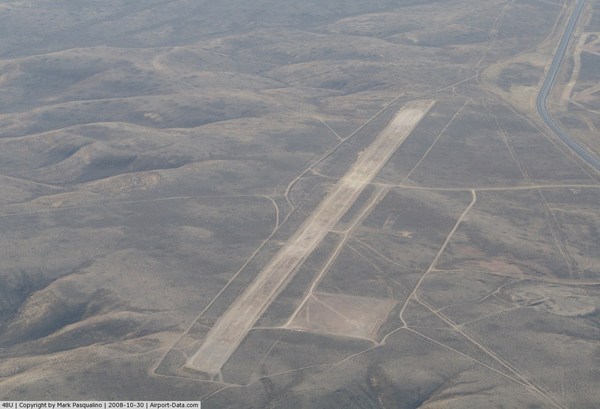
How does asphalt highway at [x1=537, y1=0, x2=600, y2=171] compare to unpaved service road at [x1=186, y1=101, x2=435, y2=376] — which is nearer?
unpaved service road at [x1=186, y1=101, x2=435, y2=376]

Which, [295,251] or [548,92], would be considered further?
[548,92]

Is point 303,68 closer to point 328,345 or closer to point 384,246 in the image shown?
point 384,246

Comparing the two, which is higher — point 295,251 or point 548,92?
point 548,92

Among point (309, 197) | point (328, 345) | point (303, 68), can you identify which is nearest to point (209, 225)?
point (309, 197)

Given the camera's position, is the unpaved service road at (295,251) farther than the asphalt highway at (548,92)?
No
